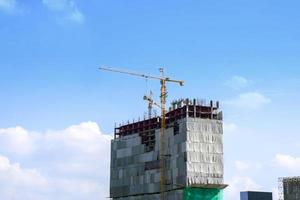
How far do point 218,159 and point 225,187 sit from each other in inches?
376

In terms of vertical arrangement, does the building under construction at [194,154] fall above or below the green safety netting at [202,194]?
above

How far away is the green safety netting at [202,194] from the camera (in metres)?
188

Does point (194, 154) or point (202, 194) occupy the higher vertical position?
point (194, 154)

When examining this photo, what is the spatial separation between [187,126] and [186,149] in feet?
24.9

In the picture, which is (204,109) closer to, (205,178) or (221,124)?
(221,124)

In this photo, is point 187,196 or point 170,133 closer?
point 187,196

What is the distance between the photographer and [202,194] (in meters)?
191

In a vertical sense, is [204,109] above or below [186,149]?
above

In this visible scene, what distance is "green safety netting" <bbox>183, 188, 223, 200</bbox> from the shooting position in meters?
188

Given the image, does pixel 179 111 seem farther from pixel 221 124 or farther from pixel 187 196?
pixel 187 196

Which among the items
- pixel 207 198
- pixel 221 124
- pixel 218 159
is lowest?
pixel 207 198

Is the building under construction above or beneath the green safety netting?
above

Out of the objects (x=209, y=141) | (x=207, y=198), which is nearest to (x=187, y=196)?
(x=207, y=198)

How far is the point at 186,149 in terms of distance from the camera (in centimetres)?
18788
